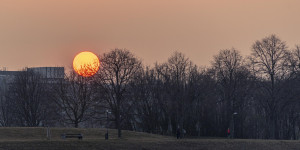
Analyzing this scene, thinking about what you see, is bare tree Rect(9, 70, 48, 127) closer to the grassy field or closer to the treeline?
the treeline

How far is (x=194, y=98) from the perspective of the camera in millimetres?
100000

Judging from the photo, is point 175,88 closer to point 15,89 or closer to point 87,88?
point 87,88

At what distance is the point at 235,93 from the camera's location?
96562 millimetres

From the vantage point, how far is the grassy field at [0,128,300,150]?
57.2 m

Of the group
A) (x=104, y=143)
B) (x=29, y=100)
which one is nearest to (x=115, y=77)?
(x=104, y=143)

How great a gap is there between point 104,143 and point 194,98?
41399 mm

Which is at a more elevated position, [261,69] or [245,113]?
[261,69]

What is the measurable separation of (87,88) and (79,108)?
3795 millimetres

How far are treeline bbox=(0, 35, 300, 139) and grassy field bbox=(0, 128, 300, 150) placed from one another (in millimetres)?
13915

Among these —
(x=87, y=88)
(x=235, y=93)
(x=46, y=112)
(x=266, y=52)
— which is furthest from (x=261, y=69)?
(x=46, y=112)

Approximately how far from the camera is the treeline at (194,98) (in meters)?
90.1

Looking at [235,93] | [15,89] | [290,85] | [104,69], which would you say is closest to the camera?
[104,69]

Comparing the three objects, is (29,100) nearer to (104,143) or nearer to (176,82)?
(176,82)

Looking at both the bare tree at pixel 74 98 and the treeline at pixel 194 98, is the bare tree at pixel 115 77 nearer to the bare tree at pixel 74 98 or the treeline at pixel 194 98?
the treeline at pixel 194 98
